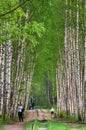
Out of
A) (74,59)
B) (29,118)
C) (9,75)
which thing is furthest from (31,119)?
(9,75)

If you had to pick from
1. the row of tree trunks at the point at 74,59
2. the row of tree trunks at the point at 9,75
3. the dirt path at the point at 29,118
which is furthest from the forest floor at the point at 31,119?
the row of tree trunks at the point at 74,59

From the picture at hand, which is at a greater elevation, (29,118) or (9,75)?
(9,75)

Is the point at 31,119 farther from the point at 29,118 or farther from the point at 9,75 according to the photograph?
the point at 9,75

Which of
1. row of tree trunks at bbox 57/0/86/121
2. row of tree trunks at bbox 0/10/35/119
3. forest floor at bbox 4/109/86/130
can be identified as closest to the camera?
forest floor at bbox 4/109/86/130

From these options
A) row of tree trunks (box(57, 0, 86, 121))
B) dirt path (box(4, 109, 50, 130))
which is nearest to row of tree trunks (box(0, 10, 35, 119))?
dirt path (box(4, 109, 50, 130))

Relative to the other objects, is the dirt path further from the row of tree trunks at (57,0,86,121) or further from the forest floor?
the row of tree trunks at (57,0,86,121)

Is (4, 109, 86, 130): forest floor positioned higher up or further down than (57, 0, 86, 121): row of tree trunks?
further down

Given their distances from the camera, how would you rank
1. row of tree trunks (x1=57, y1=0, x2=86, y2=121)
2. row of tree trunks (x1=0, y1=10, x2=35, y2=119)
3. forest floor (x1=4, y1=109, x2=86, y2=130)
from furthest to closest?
1. row of tree trunks (x1=57, y1=0, x2=86, y2=121)
2. row of tree trunks (x1=0, y1=10, x2=35, y2=119)
3. forest floor (x1=4, y1=109, x2=86, y2=130)

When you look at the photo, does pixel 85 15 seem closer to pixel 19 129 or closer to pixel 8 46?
pixel 8 46

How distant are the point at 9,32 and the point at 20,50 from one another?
12412 millimetres

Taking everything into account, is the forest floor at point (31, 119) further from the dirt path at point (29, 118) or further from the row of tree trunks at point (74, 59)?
the row of tree trunks at point (74, 59)

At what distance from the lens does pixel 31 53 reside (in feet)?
126

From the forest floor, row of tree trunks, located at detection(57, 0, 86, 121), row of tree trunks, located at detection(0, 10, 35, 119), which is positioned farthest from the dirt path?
row of tree trunks, located at detection(57, 0, 86, 121)

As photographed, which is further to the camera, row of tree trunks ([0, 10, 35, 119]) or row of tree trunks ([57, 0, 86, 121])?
row of tree trunks ([57, 0, 86, 121])
